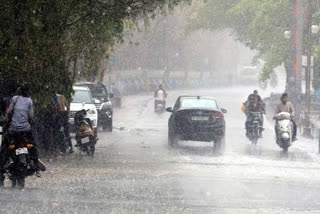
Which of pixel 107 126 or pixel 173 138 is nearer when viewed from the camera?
pixel 173 138

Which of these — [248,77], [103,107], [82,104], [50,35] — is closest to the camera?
[50,35]

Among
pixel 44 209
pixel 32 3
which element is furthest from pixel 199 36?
pixel 44 209

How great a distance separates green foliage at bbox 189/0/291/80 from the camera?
51.8m

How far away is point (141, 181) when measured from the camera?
17.2m

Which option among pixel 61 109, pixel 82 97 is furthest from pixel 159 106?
pixel 61 109

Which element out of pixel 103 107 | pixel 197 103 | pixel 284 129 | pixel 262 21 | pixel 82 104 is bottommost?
pixel 284 129

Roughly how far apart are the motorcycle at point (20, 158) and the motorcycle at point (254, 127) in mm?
15254

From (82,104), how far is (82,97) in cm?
201

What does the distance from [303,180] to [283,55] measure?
33.4 m

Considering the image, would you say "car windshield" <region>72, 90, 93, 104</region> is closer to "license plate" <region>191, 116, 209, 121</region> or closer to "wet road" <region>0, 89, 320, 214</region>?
"wet road" <region>0, 89, 320, 214</region>

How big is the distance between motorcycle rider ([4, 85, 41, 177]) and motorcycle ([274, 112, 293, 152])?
1243 centimetres

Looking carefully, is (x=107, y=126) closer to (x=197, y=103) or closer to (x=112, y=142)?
(x=112, y=142)

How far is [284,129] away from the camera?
88.1ft

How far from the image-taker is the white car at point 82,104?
99.6ft
